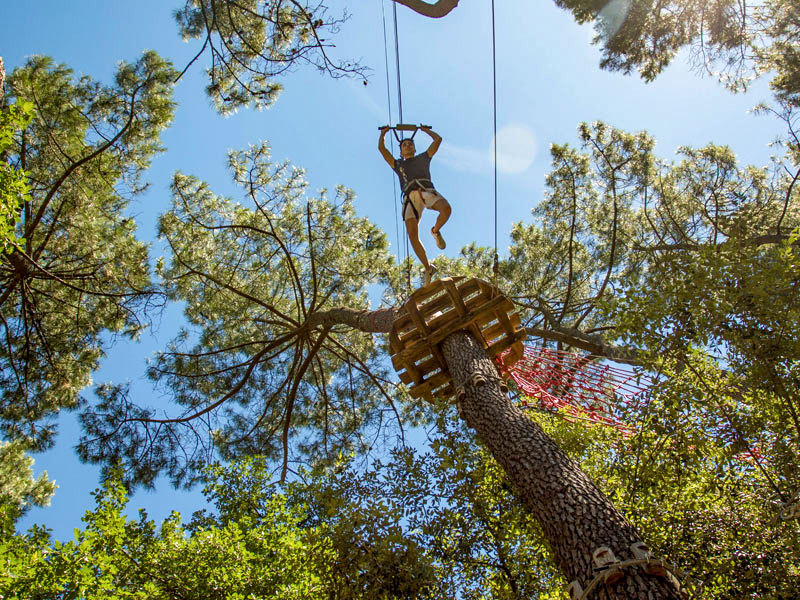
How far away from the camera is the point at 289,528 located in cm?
402

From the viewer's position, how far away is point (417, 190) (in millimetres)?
4680

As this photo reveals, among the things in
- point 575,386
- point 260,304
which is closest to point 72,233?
point 260,304

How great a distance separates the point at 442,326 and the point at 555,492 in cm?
185

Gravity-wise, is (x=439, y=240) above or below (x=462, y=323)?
above

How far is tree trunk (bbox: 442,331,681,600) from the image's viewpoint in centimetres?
196

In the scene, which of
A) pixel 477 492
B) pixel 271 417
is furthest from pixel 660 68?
pixel 271 417

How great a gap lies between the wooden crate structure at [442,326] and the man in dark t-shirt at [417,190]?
1.44ft

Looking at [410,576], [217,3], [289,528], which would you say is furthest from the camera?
[217,3]

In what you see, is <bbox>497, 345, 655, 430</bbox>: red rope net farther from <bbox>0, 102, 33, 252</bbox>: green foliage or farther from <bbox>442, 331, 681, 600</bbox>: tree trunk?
<bbox>0, 102, 33, 252</bbox>: green foliage

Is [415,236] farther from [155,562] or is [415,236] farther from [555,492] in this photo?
[155,562]

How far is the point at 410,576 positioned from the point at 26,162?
18.7ft

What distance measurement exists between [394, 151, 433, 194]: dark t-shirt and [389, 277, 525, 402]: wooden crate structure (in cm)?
107

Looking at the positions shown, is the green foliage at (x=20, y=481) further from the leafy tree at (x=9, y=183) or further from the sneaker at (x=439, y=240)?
the sneaker at (x=439, y=240)

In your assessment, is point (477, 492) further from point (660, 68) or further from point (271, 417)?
point (660, 68)
